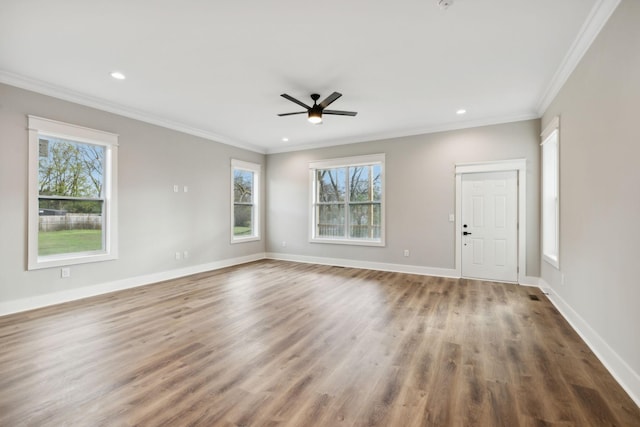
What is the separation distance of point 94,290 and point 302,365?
12.2 feet

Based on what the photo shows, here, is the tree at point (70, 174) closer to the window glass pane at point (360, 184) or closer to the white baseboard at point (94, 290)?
the white baseboard at point (94, 290)

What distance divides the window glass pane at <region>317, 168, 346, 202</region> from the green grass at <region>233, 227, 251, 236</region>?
6.39ft

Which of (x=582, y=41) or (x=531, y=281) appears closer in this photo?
(x=582, y=41)

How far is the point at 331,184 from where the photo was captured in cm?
679

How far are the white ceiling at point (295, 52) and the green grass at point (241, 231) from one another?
2878 mm

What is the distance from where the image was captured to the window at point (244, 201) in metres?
6.65

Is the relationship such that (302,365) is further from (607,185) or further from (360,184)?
(360,184)

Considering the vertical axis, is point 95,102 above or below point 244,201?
above

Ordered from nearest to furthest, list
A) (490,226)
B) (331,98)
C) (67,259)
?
(331,98), (67,259), (490,226)

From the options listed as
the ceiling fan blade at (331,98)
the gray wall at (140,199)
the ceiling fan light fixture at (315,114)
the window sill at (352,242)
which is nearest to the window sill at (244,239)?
the gray wall at (140,199)

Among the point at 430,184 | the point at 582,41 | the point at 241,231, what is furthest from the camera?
the point at 241,231

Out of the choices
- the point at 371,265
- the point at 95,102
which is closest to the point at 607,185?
the point at 371,265

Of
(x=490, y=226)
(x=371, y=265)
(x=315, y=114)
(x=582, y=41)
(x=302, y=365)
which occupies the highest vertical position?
(x=582, y=41)

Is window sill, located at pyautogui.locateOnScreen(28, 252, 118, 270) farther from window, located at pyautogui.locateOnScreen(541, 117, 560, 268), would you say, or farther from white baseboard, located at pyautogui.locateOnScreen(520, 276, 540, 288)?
white baseboard, located at pyautogui.locateOnScreen(520, 276, 540, 288)
